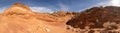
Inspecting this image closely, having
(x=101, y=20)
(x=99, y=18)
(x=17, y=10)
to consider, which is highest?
(x=17, y=10)

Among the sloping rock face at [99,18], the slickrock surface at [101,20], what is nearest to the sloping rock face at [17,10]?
the slickrock surface at [101,20]

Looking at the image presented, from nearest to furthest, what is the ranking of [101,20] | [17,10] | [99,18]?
1. [101,20]
2. [99,18]
3. [17,10]

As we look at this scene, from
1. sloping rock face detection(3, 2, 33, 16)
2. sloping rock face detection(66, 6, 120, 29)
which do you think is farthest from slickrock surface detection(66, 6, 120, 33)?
sloping rock face detection(3, 2, 33, 16)

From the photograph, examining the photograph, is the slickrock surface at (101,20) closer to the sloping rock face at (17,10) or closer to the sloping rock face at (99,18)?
the sloping rock face at (99,18)

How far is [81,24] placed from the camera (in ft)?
139

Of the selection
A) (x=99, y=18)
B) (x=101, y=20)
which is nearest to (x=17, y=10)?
(x=99, y=18)

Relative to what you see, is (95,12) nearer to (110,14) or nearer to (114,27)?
(110,14)

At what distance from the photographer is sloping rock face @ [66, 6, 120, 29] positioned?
128 ft

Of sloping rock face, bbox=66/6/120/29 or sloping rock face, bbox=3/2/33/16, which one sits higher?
sloping rock face, bbox=3/2/33/16

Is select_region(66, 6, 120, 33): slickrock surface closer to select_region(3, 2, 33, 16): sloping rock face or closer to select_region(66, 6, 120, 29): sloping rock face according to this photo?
select_region(66, 6, 120, 29): sloping rock face

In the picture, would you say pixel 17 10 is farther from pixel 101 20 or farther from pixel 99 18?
pixel 101 20

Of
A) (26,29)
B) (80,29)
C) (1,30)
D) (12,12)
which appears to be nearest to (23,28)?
(26,29)

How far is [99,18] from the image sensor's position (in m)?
40.7

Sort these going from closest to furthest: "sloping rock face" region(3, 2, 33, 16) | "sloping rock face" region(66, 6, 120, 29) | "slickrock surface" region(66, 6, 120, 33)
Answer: "slickrock surface" region(66, 6, 120, 33) < "sloping rock face" region(66, 6, 120, 29) < "sloping rock face" region(3, 2, 33, 16)
